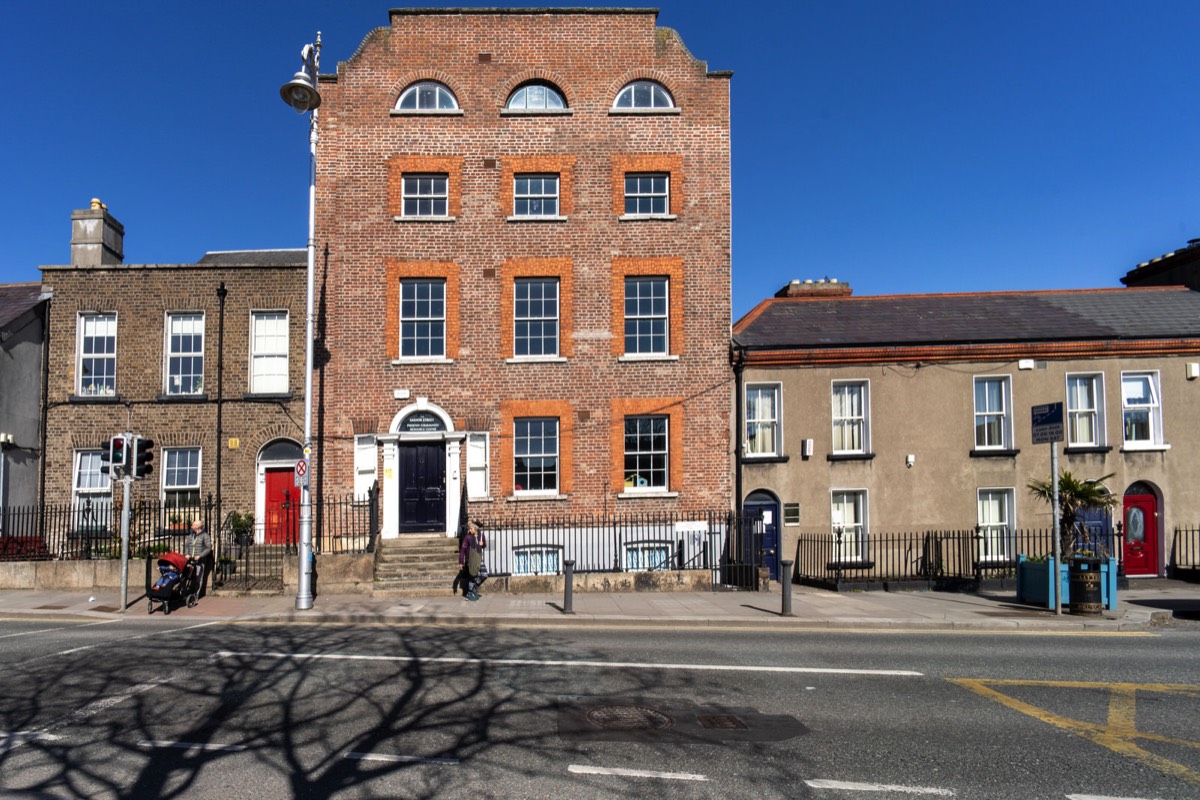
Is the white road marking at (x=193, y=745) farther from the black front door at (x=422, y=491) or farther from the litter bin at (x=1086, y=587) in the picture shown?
the litter bin at (x=1086, y=587)

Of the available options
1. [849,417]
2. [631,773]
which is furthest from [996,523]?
[631,773]

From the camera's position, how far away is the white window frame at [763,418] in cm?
2095

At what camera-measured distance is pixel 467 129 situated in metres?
20.6

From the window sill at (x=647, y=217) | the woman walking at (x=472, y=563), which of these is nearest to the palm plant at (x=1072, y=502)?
the window sill at (x=647, y=217)

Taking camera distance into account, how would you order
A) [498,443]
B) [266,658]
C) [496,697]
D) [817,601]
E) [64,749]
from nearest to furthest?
[64,749], [496,697], [266,658], [817,601], [498,443]

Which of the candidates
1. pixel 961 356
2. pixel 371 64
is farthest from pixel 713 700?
pixel 371 64

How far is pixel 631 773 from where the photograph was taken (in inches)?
247

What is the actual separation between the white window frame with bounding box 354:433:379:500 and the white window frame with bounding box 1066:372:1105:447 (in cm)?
1800

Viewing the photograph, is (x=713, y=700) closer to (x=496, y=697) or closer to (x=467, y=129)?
(x=496, y=697)

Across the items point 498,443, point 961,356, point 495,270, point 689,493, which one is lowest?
point 689,493

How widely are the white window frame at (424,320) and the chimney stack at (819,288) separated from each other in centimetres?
1145

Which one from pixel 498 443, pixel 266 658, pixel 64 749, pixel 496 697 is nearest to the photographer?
pixel 64 749

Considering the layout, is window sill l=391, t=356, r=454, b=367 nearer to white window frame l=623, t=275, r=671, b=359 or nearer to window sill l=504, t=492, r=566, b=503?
window sill l=504, t=492, r=566, b=503

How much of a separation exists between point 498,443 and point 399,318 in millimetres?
4068
